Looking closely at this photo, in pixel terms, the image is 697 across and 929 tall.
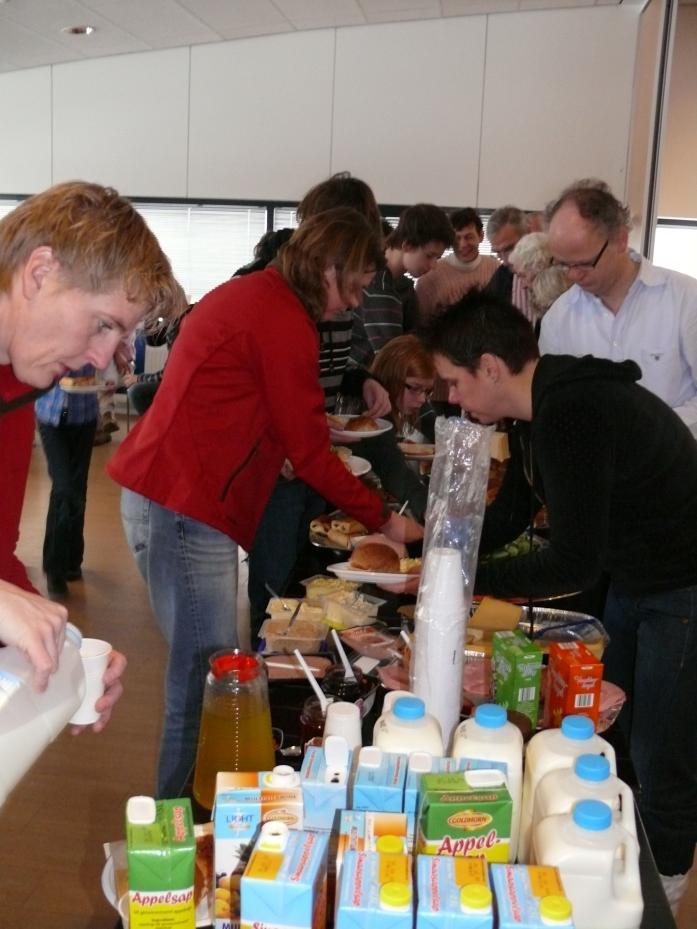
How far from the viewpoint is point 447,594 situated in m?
1.21

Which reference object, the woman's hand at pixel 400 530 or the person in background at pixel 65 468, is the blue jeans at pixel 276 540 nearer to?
the woman's hand at pixel 400 530

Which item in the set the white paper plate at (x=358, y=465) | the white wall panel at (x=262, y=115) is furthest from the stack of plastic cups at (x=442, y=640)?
the white wall panel at (x=262, y=115)

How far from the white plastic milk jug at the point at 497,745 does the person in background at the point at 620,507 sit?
58 centimetres

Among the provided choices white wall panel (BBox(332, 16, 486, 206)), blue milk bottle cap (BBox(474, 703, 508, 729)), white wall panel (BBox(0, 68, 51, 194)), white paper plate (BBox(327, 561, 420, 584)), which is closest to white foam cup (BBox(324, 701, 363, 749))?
blue milk bottle cap (BBox(474, 703, 508, 729))

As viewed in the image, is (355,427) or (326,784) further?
(355,427)

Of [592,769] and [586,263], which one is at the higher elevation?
[586,263]

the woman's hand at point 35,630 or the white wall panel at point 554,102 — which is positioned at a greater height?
the white wall panel at point 554,102

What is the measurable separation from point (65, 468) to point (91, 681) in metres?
3.14

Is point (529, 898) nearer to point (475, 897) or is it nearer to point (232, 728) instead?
point (475, 897)

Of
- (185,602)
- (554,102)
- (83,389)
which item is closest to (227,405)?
(185,602)

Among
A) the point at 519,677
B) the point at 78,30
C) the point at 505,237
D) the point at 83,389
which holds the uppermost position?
the point at 78,30

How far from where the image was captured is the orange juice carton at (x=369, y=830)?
0.80 metres

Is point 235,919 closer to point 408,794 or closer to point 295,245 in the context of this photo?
point 408,794

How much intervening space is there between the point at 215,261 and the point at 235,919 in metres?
6.67
